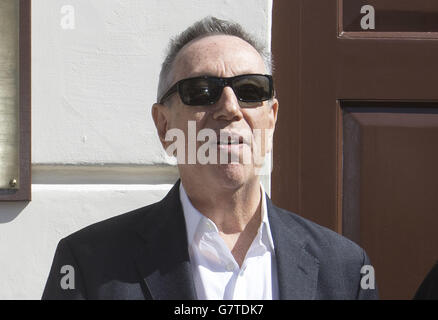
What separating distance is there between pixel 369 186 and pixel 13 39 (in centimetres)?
136

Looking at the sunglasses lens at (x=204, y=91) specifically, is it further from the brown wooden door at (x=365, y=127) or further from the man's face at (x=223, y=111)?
the brown wooden door at (x=365, y=127)

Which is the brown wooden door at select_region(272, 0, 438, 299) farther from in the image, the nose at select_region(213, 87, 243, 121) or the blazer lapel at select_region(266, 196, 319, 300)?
the nose at select_region(213, 87, 243, 121)

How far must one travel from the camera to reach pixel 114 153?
93.7 inches

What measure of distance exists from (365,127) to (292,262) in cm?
97

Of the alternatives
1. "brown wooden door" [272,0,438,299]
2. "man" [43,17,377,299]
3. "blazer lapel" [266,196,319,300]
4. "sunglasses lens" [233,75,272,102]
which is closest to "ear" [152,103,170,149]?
"man" [43,17,377,299]

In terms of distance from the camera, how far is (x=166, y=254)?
1604 millimetres

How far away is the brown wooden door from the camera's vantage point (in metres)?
2.44

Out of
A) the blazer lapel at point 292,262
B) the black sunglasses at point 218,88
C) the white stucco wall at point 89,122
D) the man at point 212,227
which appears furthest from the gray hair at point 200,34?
the white stucco wall at point 89,122

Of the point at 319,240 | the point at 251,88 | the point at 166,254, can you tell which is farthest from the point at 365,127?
the point at 166,254

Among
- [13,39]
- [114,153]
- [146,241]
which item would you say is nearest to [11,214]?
[114,153]

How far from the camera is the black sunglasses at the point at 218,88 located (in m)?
1.58

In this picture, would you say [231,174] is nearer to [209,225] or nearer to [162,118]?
[209,225]

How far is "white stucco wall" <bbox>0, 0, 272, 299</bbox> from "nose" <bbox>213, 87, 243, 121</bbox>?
845mm

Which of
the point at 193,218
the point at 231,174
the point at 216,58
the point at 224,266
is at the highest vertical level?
the point at 216,58
